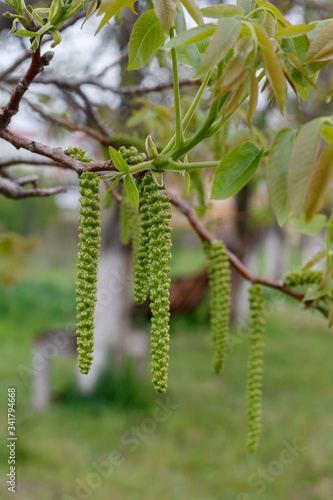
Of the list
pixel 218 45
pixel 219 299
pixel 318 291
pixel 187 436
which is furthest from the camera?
pixel 187 436

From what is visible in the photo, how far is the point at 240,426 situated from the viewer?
4332 millimetres

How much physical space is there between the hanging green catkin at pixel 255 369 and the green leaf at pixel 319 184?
0.60 metres

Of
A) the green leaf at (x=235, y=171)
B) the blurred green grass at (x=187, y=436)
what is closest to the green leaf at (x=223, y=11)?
the green leaf at (x=235, y=171)

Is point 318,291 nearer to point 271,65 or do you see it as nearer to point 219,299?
point 219,299

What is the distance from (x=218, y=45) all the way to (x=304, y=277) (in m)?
0.69

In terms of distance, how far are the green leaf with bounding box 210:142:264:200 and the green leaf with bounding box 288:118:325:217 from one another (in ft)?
0.45

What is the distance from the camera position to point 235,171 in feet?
2.43

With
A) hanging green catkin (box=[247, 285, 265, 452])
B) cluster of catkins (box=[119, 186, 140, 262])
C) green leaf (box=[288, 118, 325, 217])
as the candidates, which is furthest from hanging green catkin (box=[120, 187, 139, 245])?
green leaf (box=[288, 118, 325, 217])

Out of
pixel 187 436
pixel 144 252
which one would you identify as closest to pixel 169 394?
pixel 187 436

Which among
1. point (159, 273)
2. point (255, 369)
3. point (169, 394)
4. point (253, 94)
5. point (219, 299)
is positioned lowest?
point (169, 394)

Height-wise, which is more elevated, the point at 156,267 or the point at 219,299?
the point at 156,267

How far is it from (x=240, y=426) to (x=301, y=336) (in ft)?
11.9

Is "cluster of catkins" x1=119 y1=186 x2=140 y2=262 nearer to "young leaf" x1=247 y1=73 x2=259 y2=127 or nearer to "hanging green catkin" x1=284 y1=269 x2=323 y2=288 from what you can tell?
"hanging green catkin" x1=284 y1=269 x2=323 y2=288

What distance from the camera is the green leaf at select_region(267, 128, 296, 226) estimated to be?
64 cm
